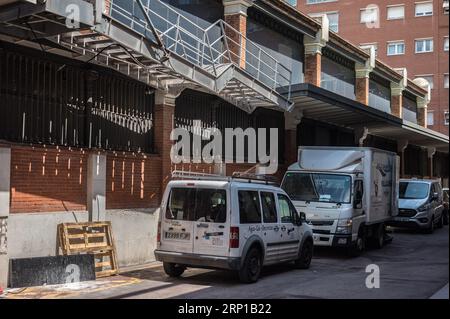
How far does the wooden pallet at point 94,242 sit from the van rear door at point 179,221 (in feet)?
5.09

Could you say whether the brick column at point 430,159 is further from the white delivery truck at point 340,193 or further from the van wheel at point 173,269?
the van wheel at point 173,269

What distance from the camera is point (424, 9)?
48625 millimetres

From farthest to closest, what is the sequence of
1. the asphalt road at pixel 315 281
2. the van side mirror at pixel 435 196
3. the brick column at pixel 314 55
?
the brick column at pixel 314 55 < the van side mirror at pixel 435 196 < the asphalt road at pixel 315 281

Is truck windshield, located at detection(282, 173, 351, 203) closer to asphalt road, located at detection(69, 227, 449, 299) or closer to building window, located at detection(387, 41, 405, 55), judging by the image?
asphalt road, located at detection(69, 227, 449, 299)

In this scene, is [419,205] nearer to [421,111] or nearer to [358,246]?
[358,246]

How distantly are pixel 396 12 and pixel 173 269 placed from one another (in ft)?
146

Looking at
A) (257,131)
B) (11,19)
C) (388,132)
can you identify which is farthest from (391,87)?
(11,19)

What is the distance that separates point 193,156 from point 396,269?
6084mm

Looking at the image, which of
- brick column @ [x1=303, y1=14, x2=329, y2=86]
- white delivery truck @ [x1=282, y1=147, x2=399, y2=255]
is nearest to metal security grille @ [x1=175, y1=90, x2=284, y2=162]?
white delivery truck @ [x1=282, y1=147, x2=399, y2=255]

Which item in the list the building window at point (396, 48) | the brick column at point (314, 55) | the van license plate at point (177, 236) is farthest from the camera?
the building window at point (396, 48)

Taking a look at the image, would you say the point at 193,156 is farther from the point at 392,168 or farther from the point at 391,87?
the point at 391,87

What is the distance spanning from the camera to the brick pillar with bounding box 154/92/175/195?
14.6 m

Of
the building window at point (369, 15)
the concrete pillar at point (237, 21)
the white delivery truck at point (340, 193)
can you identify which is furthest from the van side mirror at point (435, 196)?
the building window at point (369, 15)

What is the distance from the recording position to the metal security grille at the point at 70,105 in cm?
1084
